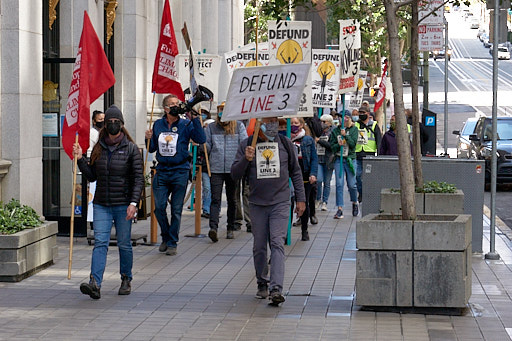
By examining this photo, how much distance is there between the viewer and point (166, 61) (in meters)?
15.0

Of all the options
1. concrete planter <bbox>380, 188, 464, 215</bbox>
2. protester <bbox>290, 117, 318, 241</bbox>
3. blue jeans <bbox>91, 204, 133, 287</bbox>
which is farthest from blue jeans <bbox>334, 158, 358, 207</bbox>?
blue jeans <bbox>91, 204, 133, 287</bbox>

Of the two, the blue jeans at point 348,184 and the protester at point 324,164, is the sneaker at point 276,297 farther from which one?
the protester at point 324,164

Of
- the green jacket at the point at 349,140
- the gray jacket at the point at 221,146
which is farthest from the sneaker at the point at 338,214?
the gray jacket at the point at 221,146

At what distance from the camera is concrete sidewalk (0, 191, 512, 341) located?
8688 millimetres

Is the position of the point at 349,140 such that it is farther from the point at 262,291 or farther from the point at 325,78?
the point at 262,291

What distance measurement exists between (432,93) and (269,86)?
223ft

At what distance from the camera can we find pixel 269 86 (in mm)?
10484

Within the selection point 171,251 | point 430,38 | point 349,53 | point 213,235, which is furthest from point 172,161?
point 430,38

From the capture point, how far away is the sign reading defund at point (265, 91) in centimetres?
1038

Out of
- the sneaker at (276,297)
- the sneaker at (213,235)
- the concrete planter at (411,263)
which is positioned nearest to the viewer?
the concrete planter at (411,263)

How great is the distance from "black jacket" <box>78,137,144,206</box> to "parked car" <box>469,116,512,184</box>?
16.7 meters

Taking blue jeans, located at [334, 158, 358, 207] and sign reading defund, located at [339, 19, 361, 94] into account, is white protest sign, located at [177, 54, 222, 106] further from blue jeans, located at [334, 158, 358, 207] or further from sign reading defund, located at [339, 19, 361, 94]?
blue jeans, located at [334, 158, 358, 207]

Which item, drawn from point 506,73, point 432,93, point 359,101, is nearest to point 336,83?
point 359,101

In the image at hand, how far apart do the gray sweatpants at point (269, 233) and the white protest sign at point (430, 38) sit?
14.1 meters
